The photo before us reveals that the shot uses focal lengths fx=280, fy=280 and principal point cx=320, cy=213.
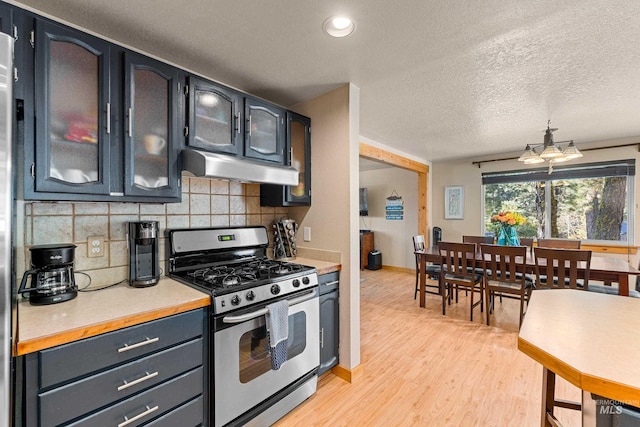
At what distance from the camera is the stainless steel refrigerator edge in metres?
0.80

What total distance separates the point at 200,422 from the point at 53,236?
1.25 metres

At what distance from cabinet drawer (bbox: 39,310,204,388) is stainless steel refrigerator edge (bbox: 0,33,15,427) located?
0.54ft

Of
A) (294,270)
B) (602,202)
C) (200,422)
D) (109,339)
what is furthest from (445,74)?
(602,202)

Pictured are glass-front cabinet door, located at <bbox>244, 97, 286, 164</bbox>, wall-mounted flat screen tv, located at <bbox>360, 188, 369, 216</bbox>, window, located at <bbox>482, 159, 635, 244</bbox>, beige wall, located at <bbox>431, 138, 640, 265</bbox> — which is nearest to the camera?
glass-front cabinet door, located at <bbox>244, 97, 286, 164</bbox>

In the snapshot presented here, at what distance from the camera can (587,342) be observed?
0.94m

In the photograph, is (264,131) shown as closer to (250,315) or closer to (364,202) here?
(250,315)

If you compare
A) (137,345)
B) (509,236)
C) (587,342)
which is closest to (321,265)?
(137,345)

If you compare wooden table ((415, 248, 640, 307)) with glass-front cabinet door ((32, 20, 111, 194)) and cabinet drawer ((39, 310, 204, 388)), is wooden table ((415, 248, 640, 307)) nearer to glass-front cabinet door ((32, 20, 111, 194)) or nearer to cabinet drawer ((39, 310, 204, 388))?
cabinet drawer ((39, 310, 204, 388))

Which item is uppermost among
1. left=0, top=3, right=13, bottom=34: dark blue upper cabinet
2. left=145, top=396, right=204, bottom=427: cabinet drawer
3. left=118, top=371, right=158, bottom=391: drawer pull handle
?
left=0, top=3, right=13, bottom=34: dark blue upper cabinet

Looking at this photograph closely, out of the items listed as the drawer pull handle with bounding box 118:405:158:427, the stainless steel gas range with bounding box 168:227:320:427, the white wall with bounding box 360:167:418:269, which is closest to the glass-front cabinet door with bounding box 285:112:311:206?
the stainless steel gas range with bounding box 168:227:320:427

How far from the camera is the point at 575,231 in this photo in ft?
14.6

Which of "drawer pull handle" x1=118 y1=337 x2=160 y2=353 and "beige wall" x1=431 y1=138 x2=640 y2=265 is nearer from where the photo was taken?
"drawer pull handle" x1=118 y1=337 x2=160 y2=353

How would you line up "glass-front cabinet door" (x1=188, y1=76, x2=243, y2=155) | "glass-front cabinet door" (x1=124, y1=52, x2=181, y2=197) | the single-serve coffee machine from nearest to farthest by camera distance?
"glass-front cabinet door" (x1=124, y1=52, x2=181, y2=197) < the single-serve coffee machine < "glass-front cabinet door" (x1=188, y1=76, x2=243, y2=155)

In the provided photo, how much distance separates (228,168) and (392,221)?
516 cm
